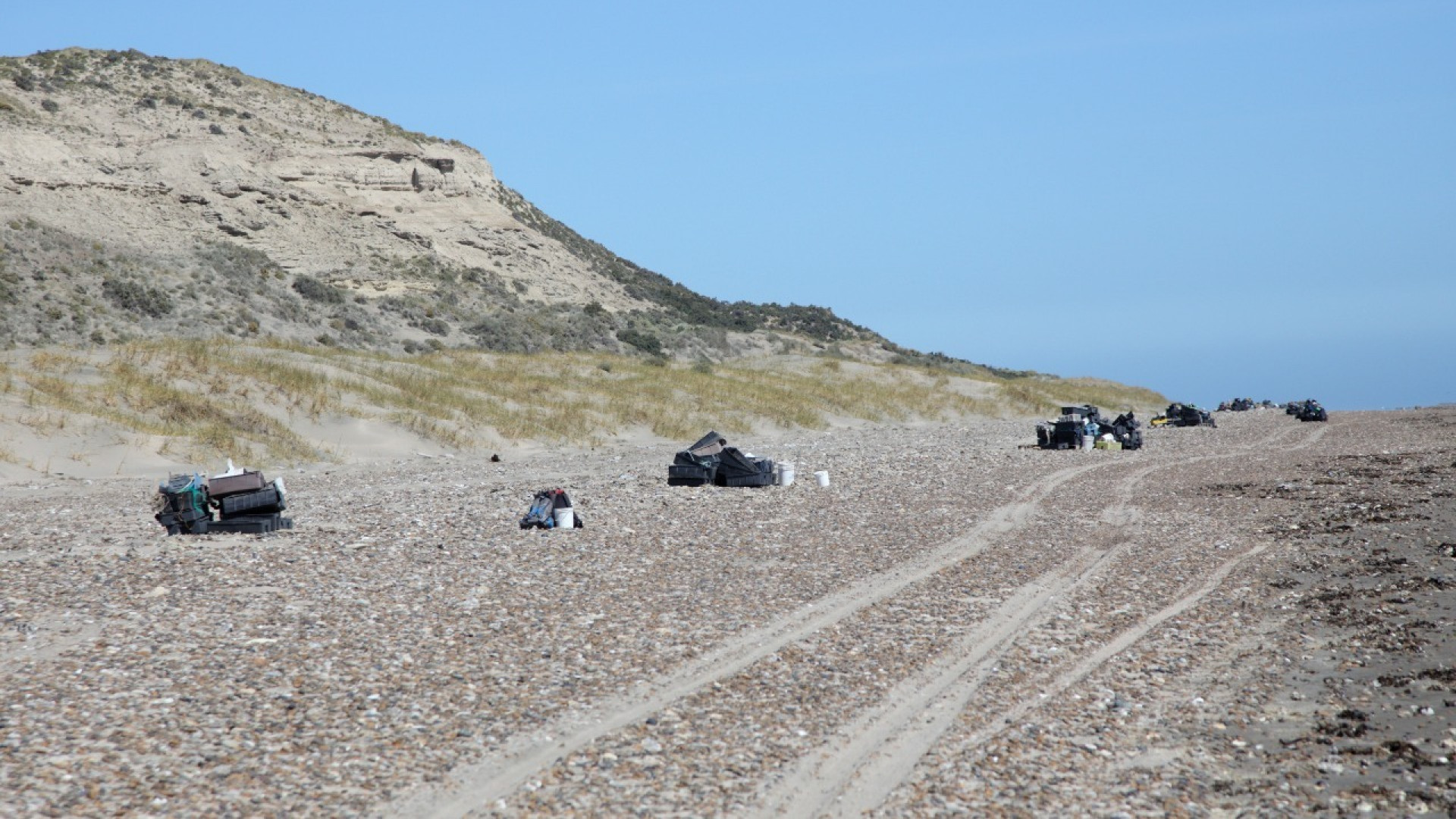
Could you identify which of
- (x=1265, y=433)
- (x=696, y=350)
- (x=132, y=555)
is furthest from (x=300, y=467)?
(x=696, y=350)

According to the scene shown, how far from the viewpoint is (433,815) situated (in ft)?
21.9

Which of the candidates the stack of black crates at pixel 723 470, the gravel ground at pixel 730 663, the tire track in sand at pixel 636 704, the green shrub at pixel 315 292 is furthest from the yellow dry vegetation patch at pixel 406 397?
the tire track in sand at pixel 636 704

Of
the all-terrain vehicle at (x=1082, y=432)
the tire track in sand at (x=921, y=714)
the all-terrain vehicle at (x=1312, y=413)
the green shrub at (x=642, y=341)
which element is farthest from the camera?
the green shrub at (x=642, y=341)

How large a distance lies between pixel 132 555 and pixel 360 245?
4427 cm

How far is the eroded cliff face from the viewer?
48969 millimetres

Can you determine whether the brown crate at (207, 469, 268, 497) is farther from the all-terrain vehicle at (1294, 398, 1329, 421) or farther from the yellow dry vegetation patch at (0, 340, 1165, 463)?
the all-terrain vehicle at (1294, 398, 1329, 421)

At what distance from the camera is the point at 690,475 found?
21.8 meters

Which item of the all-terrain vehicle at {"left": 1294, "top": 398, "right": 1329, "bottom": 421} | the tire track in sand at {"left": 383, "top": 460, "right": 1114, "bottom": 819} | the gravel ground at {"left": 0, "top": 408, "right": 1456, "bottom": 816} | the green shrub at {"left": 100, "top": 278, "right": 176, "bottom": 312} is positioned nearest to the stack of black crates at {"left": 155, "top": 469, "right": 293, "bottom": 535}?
the gravel ground at {"left": 0, "top": 408, "right": 1456, "bottom": 816}

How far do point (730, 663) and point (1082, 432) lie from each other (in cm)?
2388

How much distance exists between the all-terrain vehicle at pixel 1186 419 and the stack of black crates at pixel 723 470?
89.6 feet

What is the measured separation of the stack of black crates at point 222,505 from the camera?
613 inches

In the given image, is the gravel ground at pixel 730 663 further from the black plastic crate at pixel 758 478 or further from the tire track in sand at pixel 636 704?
the black plastic crate at pixel 758 478

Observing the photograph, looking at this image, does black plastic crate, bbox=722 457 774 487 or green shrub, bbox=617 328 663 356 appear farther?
green shrub, bbox=617 328 663 356

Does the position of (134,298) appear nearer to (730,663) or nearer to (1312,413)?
(730,663)
